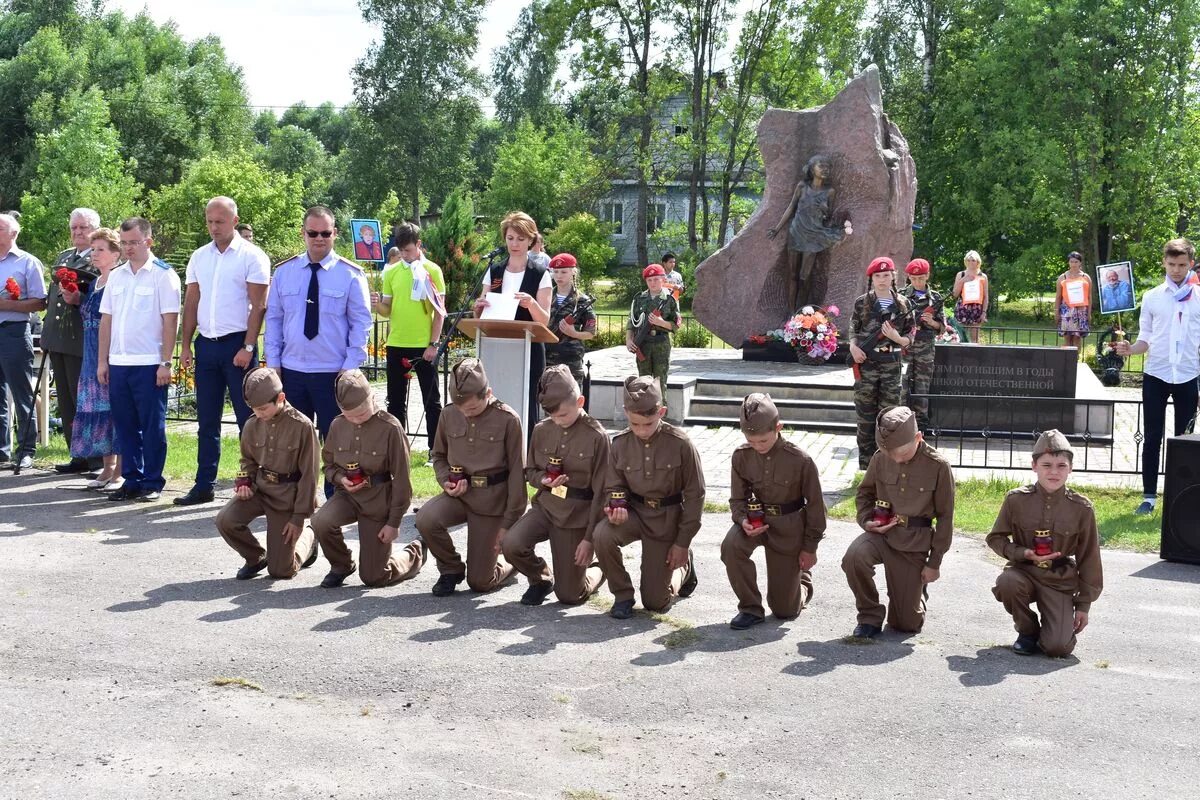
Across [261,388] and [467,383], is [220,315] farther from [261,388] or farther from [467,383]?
[467,383]

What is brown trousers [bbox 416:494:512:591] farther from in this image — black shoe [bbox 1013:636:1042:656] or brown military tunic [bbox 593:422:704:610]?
black shoe [bbox 1013:636:1042:656]

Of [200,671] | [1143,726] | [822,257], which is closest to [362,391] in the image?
[200,671]

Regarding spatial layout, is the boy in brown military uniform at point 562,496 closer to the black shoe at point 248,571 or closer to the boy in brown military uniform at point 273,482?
the boy in brown military uniform at point 273,482

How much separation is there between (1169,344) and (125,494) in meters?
7.56

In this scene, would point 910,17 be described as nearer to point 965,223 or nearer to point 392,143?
point 965,223

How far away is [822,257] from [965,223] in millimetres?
22987

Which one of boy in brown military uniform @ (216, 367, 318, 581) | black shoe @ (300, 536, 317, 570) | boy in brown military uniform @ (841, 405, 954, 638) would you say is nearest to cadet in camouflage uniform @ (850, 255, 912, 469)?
boy in brown military uniform @ (841, 405, 954, 638)

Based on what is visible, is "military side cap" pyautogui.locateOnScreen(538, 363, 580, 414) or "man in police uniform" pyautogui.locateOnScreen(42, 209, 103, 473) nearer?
"military side cap" pyautogui.locateOnScreen(538, 363, 580, 414)

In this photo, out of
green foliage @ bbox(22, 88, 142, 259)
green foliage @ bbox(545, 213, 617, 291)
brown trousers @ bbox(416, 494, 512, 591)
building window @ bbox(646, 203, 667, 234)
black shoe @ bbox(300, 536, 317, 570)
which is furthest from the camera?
building window @ bbox(646, 203, 667, 234)

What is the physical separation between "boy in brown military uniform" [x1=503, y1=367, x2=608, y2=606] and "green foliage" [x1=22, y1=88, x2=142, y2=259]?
118ft

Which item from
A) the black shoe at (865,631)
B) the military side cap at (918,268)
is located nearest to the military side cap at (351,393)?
the black shoe at (865,631)

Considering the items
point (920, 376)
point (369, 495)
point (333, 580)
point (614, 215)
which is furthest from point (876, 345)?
point (614, 215)

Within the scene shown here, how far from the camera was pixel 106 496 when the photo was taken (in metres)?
9.99

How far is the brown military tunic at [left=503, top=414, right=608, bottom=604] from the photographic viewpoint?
23.3ft
